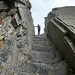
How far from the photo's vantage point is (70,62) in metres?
5.14

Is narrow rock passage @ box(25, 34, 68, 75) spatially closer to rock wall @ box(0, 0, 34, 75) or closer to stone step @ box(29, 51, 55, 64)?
stone step @ box(29, 51, 55, 64)

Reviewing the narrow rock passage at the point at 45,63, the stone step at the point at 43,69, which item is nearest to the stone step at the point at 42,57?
the narrow rock passage at the point at 45,63

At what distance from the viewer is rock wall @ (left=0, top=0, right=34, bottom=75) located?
4500mm

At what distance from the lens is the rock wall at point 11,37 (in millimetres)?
4500

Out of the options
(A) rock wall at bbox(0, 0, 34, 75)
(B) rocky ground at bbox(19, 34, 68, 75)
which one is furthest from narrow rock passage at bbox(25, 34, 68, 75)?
(A) rock wall at bbox(0, 0, 34, 75)

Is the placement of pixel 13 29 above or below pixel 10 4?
below

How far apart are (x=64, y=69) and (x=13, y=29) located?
1.88 metres

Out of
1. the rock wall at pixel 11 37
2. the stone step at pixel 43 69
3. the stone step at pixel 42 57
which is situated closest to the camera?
the rock wall at pixel 11 37

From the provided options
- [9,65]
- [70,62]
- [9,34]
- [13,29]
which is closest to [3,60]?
[9,65]

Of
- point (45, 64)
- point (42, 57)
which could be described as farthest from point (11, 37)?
point (42, 57)

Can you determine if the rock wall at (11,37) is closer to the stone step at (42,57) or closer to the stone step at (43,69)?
the stone step at (43,69)

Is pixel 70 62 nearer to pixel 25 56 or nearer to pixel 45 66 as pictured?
pixel 45 66

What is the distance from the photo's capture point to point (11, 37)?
5090 mm

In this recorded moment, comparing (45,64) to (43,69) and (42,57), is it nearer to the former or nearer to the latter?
(43,69)
